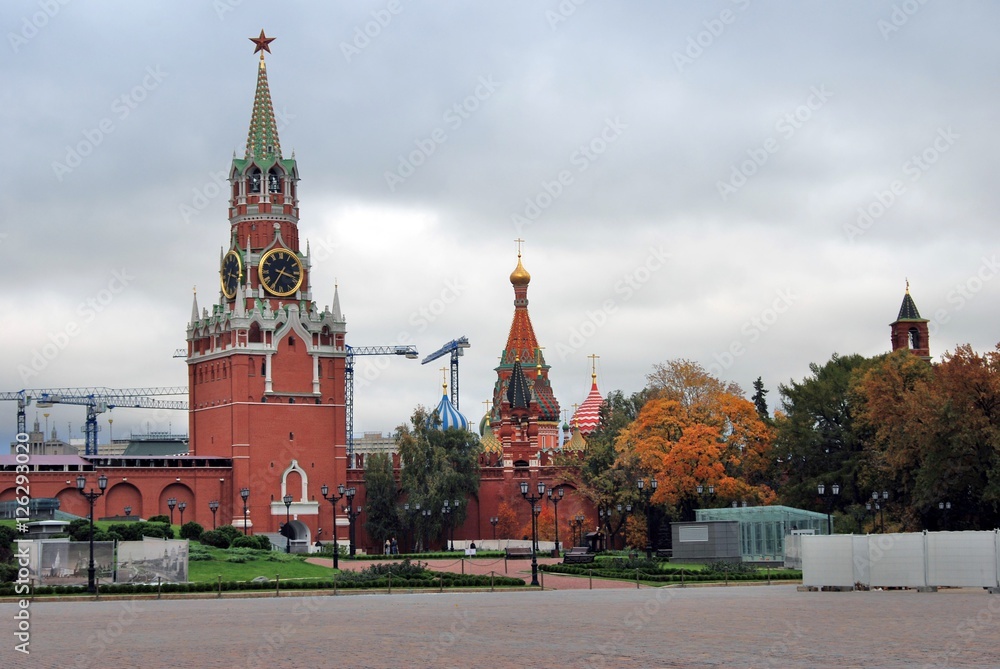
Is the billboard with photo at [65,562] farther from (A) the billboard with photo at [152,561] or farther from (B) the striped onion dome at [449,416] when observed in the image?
(B) the striped onion dome at [449,416]

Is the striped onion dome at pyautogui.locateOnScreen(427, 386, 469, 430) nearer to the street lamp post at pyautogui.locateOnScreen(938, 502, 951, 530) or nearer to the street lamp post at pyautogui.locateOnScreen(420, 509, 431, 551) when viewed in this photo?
the street lamp post at pyautogui.locateOnScreen(420, 509, 431, 551)

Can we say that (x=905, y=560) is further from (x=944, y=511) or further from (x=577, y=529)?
(x=577, y=529)

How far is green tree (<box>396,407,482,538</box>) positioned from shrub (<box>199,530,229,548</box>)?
25.5m

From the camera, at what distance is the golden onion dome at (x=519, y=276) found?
117625 millimetres

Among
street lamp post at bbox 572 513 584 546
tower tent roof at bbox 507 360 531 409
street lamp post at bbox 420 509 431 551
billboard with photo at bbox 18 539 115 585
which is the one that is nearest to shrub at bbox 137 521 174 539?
billboard with photo at bbox 18 539 115 585

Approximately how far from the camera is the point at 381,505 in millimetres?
91438

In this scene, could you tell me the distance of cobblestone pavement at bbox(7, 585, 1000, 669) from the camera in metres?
19.5

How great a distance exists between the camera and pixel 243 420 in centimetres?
9188

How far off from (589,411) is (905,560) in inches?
3185

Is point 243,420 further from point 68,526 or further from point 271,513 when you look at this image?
point 68,526

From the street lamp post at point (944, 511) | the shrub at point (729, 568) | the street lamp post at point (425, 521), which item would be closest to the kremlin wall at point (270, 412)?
the street lamp post at point (425, 521)

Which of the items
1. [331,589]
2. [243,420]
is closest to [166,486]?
[243,420]

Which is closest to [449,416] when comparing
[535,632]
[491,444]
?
[491,444]

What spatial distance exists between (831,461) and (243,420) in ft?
129
